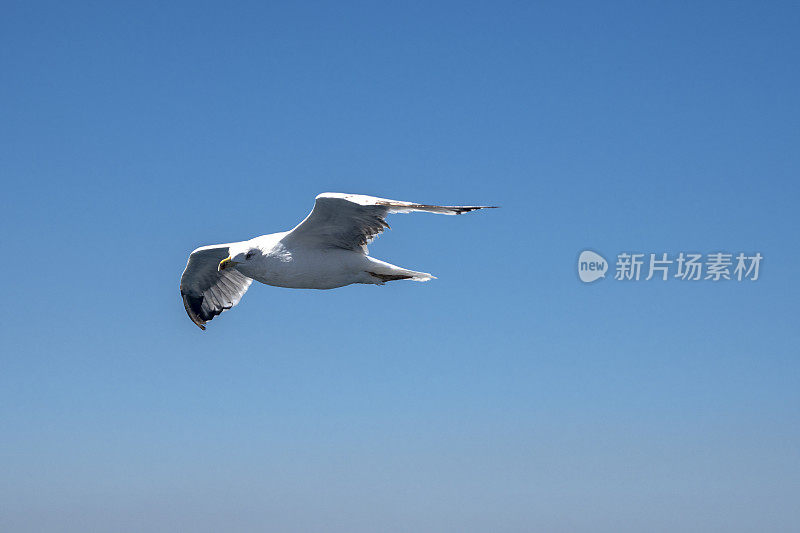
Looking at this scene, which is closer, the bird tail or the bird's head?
the bird tail

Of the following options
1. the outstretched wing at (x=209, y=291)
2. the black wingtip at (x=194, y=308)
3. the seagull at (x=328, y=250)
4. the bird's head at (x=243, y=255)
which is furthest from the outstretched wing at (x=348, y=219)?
the black wingtip at (x=194, y=308)

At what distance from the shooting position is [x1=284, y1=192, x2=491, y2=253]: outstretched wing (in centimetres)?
1080

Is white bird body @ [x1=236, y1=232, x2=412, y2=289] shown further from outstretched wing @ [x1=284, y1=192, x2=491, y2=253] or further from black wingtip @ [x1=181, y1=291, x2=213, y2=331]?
black wingtip @ [x1=181, y1=291, x2=213, y2=331]

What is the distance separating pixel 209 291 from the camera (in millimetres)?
15195

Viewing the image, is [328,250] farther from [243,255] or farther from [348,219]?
[243,255]

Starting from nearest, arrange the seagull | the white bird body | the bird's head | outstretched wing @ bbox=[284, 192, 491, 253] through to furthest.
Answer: outstretched wing @ bbox=[284, 192, 491, 253]
the seagull
the white bird body
the bird's head

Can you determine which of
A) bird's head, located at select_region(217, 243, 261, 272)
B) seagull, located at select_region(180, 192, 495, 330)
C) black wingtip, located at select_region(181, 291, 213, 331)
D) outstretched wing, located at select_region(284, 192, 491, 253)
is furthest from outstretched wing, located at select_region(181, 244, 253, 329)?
outstretched wing, located at select_region(284, 192, 491, 253)

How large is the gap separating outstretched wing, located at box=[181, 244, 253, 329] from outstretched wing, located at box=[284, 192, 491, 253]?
3594 mm

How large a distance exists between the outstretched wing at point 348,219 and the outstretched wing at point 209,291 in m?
3.59

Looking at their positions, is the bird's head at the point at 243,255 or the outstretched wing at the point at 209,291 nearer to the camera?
the bird's head at the point at 243,255

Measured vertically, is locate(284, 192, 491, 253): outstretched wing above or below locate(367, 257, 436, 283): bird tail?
above

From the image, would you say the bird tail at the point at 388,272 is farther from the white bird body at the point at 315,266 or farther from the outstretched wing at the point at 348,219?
the outstretched wing at the point at 348,219

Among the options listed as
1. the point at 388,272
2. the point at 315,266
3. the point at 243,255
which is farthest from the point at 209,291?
the point at 388,272

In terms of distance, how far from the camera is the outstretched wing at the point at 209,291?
15008 mm
